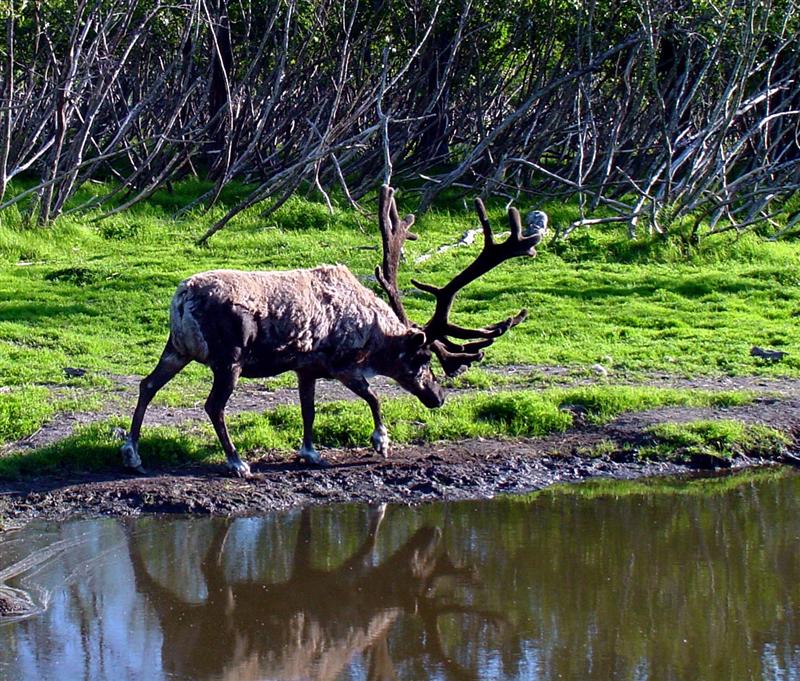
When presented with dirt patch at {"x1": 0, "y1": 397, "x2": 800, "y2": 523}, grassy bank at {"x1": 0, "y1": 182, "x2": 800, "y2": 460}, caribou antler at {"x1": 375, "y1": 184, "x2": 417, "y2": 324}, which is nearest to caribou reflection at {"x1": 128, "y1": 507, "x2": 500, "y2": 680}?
dirt patch at {"x1": 0, "y1": 397, "x2": 800, "y2": 523}

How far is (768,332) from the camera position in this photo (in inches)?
544

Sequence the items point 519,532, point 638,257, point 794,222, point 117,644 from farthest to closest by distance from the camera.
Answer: point 794,222 → point 638,257 → point 519,532 → point 117,644

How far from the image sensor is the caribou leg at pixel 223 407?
30.2 ft

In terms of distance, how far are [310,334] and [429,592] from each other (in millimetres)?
2659

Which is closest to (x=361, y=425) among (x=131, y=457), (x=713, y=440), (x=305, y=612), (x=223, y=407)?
(x=223, y=407)

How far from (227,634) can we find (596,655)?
A: 1.91m

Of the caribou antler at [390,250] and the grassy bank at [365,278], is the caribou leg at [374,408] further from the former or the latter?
the grassy bank at [365,278]

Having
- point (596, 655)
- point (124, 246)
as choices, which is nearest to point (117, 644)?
point (596, 655)

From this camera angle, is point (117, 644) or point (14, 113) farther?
point (14, 113)

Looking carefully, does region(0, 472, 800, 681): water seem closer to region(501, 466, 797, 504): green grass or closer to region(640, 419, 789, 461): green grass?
region(501, 466, 797, 504): green grass

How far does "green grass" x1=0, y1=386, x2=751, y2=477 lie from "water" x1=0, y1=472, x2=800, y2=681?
1076mm

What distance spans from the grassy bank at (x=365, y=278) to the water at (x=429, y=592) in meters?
2.49

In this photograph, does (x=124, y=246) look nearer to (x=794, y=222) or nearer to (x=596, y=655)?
(x=794, y=222)

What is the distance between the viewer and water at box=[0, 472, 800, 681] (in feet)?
21.2
